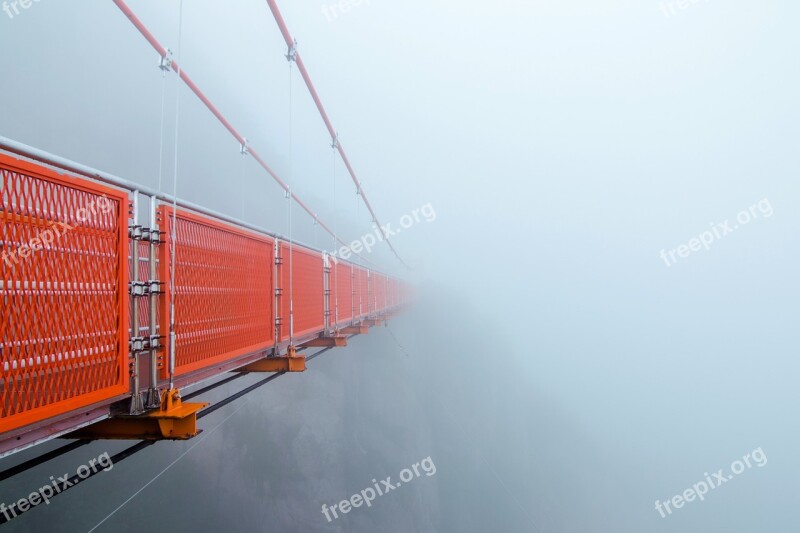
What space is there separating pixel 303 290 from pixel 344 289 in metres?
2.52

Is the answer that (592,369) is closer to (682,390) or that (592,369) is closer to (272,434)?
(682,390)

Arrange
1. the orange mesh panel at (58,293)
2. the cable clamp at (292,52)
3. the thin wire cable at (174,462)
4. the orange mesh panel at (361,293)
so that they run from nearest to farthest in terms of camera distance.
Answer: the orange mesh panel at (58,293)
the cable clamp at (292,52)
the orange mesh panel at (361,293)
the thin wire cable at (174,462)

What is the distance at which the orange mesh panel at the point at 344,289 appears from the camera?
7070 millimetres

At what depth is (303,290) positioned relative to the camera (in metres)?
5.14

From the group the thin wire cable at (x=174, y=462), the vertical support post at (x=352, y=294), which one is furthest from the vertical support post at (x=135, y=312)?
the thin wire cable at (x=174, y=462)

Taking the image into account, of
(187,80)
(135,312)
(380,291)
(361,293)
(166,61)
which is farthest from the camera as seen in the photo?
(380,291)

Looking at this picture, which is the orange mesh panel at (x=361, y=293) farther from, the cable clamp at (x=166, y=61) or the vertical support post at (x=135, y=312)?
the vertical support post at (x=135, y=312)

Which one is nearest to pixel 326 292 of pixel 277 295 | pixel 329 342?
pixel 329 342

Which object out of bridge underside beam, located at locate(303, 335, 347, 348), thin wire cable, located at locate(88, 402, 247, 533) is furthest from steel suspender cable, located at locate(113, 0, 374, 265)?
thin wire cable, located at locate(88, 402, 247, 533)

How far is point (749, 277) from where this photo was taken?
111375 millimetres

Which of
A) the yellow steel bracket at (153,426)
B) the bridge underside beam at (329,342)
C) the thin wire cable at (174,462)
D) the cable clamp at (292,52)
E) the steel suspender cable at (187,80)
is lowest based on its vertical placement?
the thin wire cable at (174,462)

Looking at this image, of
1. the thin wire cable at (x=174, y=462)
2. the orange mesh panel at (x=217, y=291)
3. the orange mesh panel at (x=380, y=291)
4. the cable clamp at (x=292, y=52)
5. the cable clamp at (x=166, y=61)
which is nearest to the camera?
the orange mesh panel at (x=217, y=291)

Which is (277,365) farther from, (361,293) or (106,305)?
(361,293)

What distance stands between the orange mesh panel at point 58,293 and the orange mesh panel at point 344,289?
178 inches
